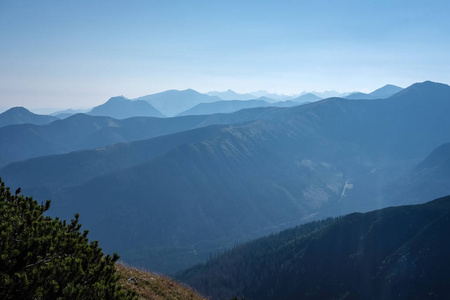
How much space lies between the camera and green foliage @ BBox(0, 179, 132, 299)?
11.1m

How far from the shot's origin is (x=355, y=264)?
422 feet

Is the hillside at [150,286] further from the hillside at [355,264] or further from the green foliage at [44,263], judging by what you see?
the hillside at [355,264]

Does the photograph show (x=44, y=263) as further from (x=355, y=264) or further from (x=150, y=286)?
(x=355, y=264)

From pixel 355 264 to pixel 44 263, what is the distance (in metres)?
138

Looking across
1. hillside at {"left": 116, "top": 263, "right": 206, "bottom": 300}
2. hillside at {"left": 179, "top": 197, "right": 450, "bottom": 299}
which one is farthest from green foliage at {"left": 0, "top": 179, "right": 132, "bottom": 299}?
hillside at {"left": 179, "top": 197, "right": 450, "bottom": 299}

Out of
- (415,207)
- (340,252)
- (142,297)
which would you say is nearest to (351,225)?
(340,252)

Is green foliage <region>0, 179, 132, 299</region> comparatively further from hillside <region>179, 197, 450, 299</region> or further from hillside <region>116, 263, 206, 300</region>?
hillside <region>179, 197, 450, 299</region>

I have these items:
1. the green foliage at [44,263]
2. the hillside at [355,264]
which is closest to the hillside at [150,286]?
the green foliage at [44,263]

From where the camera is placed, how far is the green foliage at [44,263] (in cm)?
1112

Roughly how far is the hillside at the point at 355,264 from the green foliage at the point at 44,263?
114629 mm

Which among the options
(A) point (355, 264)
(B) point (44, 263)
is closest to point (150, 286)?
(B) point (44, 263)

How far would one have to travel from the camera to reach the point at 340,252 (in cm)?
13975

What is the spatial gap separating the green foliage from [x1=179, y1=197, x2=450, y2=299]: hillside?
115 m

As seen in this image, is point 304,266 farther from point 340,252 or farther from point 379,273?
Result: point 379,273
